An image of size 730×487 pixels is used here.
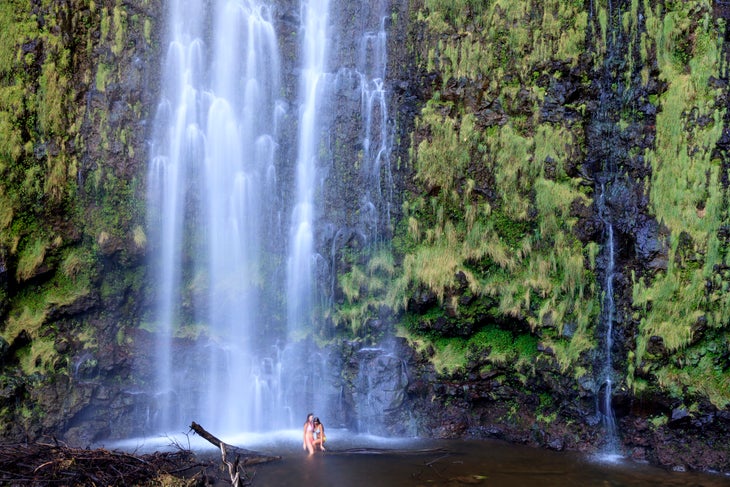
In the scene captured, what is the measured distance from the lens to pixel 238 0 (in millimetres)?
15727

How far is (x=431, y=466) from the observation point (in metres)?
11.1

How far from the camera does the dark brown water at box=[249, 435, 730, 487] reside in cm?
1047

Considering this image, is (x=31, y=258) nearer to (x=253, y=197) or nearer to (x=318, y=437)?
(x=253, y=197)

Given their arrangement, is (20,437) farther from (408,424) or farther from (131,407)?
(408,424)

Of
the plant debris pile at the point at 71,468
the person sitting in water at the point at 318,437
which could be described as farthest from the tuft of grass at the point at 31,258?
the person sitting in water at the point at 318,437

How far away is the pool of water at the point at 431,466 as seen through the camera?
1050cm

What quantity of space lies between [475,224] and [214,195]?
650cm

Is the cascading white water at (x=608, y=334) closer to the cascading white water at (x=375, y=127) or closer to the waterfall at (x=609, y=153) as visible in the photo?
the waterfall at (x=609, y=153)

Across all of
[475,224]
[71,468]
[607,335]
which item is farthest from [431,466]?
[71,468]

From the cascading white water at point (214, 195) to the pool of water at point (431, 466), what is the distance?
1422 millimetres

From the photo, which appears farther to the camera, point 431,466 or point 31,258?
point 31,258

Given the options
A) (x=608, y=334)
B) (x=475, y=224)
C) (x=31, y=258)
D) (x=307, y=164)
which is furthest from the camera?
(x=307, y=164)

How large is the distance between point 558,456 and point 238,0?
13494 millimetres

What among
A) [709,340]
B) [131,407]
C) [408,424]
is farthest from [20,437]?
[709,340]
